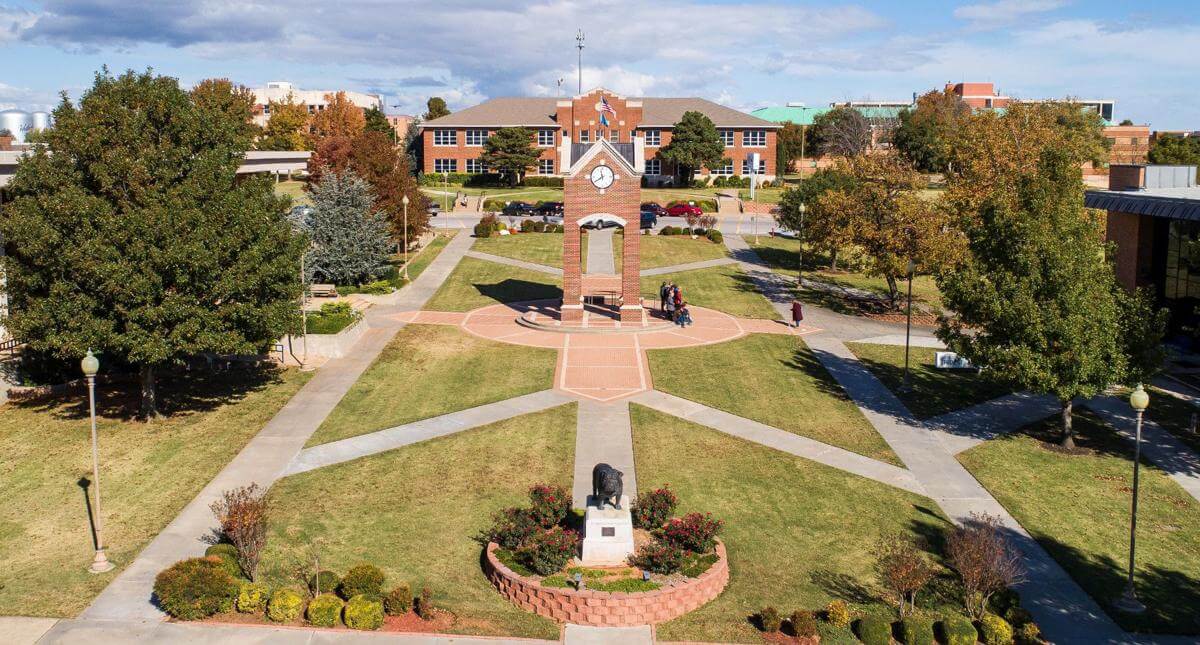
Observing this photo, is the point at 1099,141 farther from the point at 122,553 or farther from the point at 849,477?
the point at 122,553

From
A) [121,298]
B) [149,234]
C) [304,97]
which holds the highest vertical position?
[304,97]

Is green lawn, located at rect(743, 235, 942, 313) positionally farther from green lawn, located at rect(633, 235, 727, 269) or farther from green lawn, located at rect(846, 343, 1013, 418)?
green lawn, located at rect(846, 343, 1013, 418)

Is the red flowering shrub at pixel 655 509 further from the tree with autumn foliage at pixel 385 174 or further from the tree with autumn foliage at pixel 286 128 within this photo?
the tree with autumn foliage at pixel 286 128

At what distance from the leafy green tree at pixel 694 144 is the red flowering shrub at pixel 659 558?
243ft

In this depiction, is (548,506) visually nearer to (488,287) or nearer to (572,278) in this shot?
(572,278)

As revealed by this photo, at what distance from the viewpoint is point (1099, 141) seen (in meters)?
82.4

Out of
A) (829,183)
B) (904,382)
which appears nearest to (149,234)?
(904,382)

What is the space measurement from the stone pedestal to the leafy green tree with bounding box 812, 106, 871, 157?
90.5 metres

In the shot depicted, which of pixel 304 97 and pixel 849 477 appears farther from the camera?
pixel 304 97

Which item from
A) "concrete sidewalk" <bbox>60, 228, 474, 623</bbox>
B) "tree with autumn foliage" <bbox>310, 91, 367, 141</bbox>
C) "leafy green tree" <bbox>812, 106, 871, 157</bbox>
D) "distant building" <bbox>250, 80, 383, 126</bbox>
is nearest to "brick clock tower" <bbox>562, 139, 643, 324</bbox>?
"concrete sidewalk" <bbox>60, 228, 474, 623</bbox>

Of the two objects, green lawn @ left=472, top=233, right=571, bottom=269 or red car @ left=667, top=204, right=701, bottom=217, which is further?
red car @ left=667, top=204, right=701, bottom=217

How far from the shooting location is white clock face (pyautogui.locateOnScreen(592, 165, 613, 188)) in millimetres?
39844

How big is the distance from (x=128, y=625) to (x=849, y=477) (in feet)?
56.1

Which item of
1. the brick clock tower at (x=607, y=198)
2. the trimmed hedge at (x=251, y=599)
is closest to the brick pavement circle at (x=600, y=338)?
the brick clock tower at (x=607, y=198)
